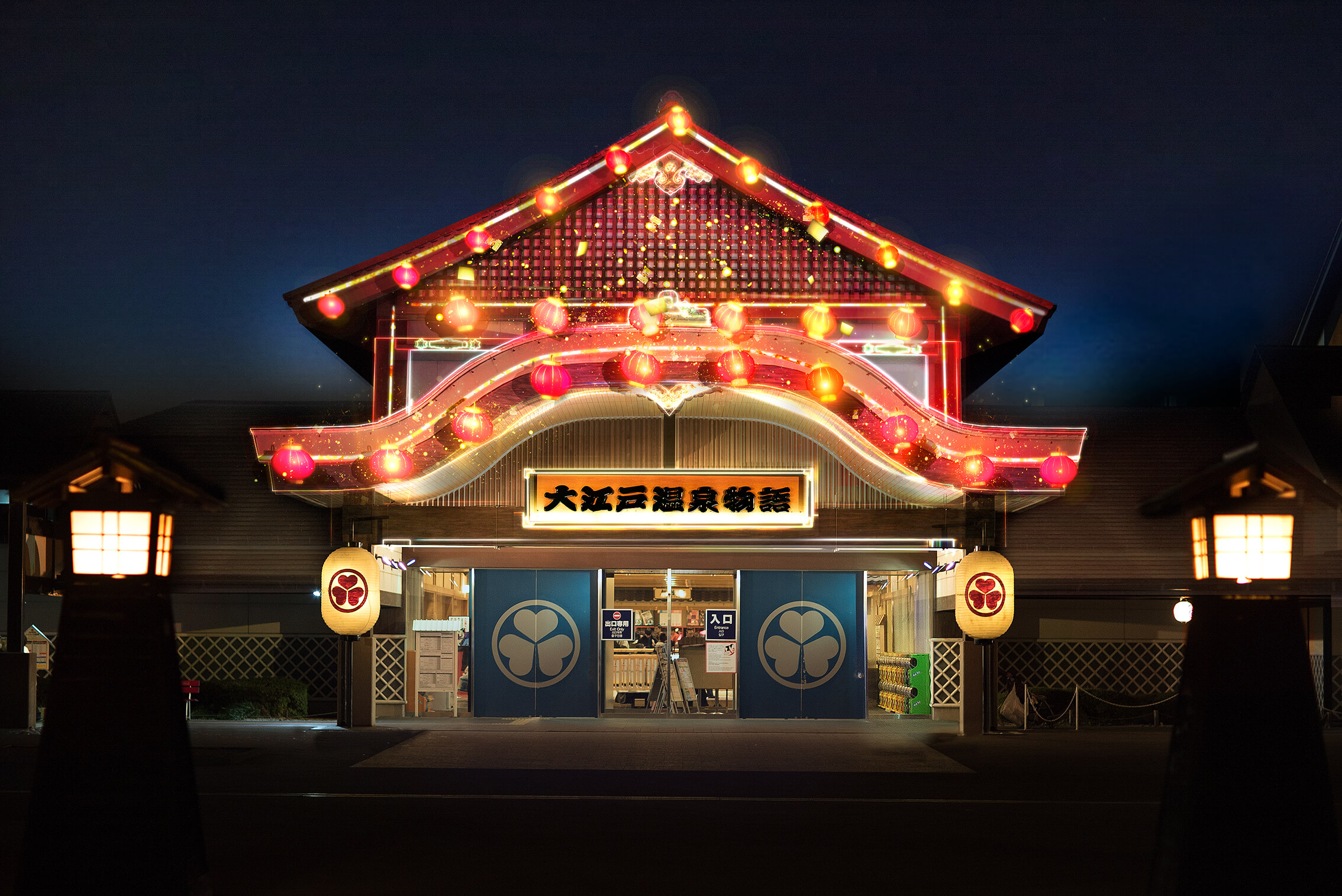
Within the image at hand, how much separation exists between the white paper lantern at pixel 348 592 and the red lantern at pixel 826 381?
7.79 meters

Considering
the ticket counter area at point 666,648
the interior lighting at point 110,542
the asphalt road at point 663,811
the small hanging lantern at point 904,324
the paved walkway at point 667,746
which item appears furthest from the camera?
the ticket counter area at point 666,648

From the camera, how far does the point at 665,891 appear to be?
7.67 m

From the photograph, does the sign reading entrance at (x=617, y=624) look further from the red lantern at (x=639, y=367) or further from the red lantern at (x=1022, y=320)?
the red lantern at (x=1022, y=320)

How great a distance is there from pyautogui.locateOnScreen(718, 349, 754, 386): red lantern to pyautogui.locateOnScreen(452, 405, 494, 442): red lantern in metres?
3.74

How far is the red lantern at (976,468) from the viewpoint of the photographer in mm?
16250

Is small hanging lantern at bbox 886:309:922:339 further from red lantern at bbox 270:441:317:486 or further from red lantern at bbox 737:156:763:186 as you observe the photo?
red lantern at bbox 270:441:317:486

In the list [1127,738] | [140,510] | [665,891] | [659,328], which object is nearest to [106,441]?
[140,510]

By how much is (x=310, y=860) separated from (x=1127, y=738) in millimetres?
14217

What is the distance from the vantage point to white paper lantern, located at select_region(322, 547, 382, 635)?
17375mm

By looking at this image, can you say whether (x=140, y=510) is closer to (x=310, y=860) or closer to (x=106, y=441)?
(x=106, y=441)

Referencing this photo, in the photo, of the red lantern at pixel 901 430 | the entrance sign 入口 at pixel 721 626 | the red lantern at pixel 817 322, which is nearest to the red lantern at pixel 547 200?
the red lantern at pixel 817 322

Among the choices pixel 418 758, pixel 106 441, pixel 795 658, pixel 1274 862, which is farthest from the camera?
pixel 795 658

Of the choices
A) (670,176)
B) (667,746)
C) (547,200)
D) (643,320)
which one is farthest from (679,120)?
(667,746)

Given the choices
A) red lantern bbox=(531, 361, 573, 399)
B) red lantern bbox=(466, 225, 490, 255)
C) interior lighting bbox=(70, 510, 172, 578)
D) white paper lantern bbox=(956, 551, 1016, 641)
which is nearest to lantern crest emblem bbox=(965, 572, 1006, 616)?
white paper lantern bbox=(956, 551, 1016, 641)
